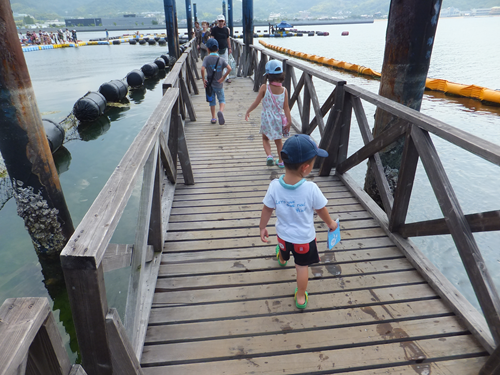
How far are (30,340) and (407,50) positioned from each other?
381 cm

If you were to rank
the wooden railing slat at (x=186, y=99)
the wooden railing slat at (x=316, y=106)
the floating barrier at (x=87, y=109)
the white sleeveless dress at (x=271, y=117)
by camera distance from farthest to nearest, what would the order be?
1. the floating barrier at (x=87, y=109)
2. the wooden railing slat at (x=186, y=99)
3. the wooden railing slat at (x=316, y=106)
4. the white sleeveless dress at (x=271, y=117)

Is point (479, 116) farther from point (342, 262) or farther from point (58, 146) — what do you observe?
point (58, 146)

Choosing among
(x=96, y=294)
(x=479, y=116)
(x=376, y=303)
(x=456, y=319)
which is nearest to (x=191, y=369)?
(x=96, y=294)

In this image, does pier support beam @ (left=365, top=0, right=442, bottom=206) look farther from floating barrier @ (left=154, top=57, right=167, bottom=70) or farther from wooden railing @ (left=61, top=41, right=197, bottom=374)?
floating barrier @ (left=154, top=57, right=167, bottom=70)

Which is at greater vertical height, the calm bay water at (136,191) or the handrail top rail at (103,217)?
the handrail top rail at (103,217)

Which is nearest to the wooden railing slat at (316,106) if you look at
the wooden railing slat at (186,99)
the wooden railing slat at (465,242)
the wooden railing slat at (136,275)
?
the wooden railing slat at (465,242)

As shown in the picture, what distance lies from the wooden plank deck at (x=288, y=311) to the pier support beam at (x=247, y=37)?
10.0 meters

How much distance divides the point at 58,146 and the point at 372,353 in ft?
27.5

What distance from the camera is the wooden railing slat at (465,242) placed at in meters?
1.89

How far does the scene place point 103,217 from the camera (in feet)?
4.39

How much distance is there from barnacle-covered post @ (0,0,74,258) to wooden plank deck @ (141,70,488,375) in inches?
69.7

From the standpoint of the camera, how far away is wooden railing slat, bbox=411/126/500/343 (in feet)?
6.19

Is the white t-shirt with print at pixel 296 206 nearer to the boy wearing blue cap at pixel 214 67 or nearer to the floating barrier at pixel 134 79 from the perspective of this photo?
the boy wearing blue cap at pixel 214 67

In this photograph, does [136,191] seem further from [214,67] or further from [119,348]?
[119,348]
